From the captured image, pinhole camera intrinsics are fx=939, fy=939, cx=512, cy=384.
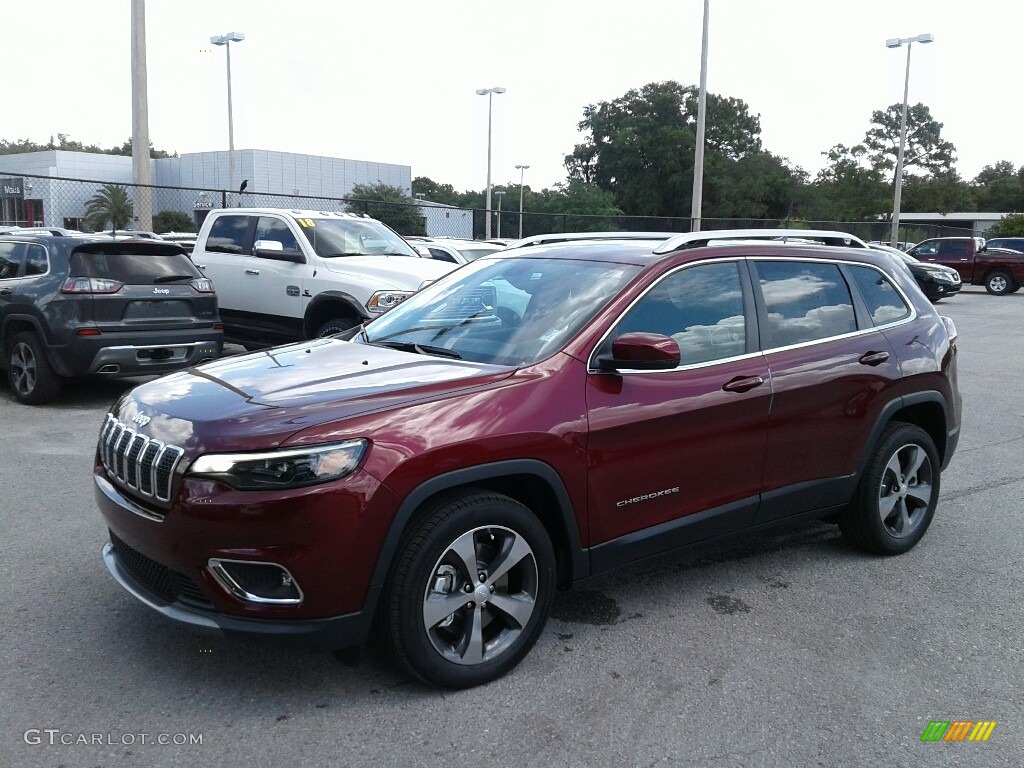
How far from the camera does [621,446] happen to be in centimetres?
384

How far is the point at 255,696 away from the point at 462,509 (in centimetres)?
104

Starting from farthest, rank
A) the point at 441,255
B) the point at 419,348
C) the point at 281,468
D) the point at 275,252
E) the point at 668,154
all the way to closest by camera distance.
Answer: the point at 668,154 < the point at 441,255 < the point at 275,252 < the point at 419,348 < the point at 281,468

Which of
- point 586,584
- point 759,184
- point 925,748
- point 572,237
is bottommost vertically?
point 925,748

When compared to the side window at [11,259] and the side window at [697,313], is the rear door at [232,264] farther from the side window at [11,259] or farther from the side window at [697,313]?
the side window at [697,313]

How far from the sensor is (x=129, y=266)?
9023 mm

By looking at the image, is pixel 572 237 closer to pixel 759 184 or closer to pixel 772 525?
pixel 772 525

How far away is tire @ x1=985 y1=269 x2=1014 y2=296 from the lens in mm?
28969

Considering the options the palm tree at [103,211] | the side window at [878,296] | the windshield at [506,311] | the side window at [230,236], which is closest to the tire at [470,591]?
the windshield at [506,311]

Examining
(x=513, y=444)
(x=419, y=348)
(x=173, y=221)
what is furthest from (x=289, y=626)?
(x=173, y=221)

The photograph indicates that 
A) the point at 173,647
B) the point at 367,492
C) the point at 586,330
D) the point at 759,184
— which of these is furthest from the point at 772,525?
the point at 759,184

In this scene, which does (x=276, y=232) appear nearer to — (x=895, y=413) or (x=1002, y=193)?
(x=895, y=413)

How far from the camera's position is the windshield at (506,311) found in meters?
4.00

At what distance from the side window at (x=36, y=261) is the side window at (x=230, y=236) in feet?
8.88

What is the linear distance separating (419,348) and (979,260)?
97.1 ft
